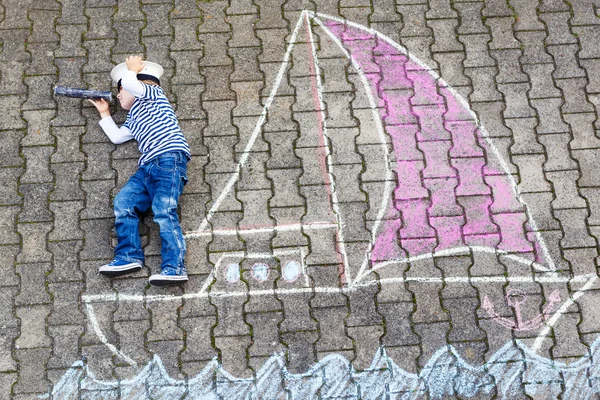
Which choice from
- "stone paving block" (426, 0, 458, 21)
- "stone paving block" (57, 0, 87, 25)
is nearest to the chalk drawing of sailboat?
"stone paving block" (426, 0, 458, 21)

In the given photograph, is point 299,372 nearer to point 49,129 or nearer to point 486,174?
point 486,174

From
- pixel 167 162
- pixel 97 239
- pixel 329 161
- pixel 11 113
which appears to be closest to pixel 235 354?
pixel 97 239

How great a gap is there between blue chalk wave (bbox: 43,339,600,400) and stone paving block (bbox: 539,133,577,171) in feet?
4.52

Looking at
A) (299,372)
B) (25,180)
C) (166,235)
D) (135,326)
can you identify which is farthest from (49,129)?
(299,372)

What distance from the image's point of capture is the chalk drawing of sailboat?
5367mm

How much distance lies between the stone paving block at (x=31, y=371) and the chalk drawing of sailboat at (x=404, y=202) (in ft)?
1.30

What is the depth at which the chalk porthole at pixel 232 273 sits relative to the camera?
5348 mm

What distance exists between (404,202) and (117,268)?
79.5 inches

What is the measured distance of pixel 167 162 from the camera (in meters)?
5.43

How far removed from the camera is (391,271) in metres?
5.38

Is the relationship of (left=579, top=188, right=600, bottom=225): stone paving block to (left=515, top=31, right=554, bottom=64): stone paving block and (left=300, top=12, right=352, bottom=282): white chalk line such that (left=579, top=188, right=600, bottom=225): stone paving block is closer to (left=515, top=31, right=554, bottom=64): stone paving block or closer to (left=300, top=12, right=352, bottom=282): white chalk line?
(left=515, top=31, right=554, bottom=64): stone paving block

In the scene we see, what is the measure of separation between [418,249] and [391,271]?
249 mm

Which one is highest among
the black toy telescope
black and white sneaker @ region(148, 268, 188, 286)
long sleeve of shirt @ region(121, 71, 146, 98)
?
long sleeve of shirt @ region(121, 71, 146, 98)

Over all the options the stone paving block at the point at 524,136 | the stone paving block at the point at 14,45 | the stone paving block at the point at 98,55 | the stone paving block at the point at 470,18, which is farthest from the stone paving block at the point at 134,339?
the stone paving block at the point at 470,18
